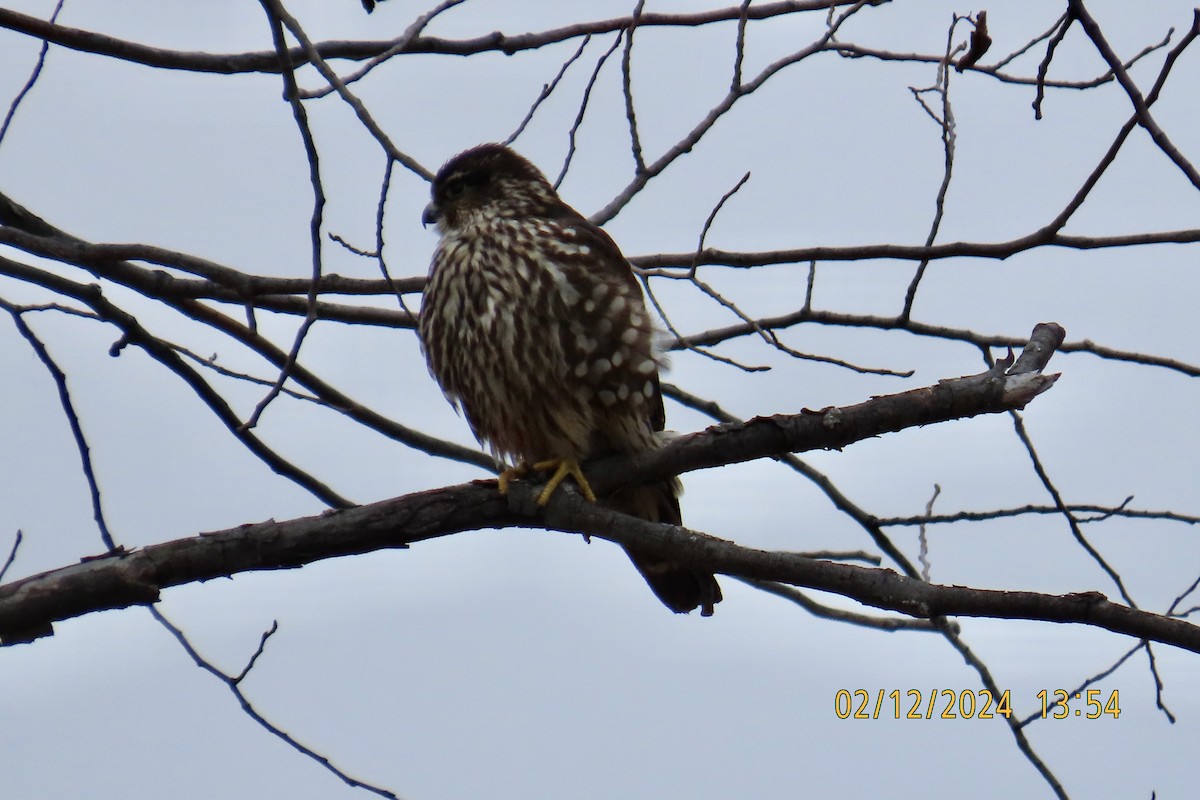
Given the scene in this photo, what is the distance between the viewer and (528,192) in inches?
154

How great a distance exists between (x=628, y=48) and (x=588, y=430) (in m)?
0.98

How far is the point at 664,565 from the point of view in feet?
11.8

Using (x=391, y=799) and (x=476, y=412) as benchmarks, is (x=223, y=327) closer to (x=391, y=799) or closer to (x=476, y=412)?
(x=476, y=412)

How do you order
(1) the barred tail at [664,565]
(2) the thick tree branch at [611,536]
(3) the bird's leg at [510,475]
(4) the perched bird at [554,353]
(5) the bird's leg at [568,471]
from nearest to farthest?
(2) the thick tree branch at [611,536] → (3) the bird's leg at [510,475] → (5) the bird's leg at [568,471] → (4) the perched bird at [554,353] → (1) the barred tail at [664,565]

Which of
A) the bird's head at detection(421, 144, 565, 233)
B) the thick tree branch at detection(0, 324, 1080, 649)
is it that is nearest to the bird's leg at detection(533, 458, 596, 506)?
the thick tree branch at detection(0, 324, 1080, 649)

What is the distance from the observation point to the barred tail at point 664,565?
3568 mm

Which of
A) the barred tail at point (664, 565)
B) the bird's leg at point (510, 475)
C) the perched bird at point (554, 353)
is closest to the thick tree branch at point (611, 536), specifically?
the bird's leg at point (510, 475)

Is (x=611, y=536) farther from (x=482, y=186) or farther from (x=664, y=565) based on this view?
(x=482, y=186)

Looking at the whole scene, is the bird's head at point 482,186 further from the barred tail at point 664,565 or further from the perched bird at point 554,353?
the barred tail at point 664,565

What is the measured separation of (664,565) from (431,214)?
135cm

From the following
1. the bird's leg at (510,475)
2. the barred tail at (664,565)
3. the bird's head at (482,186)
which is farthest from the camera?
the bird's head at (482,186)

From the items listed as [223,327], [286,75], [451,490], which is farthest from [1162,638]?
[223,327]

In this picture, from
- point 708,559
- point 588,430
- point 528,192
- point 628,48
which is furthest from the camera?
point 528,192

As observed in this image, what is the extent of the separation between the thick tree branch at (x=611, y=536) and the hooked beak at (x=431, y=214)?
58.0 inches
